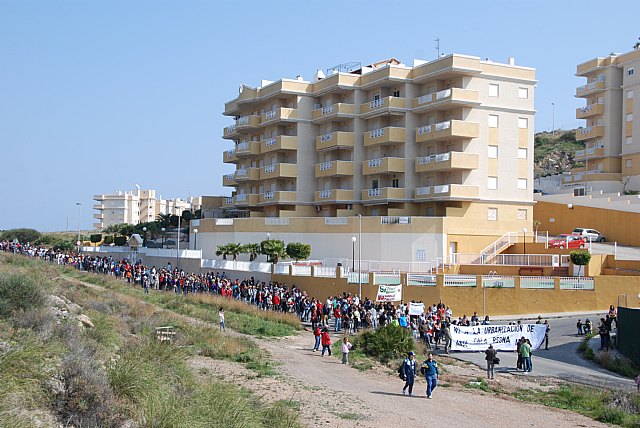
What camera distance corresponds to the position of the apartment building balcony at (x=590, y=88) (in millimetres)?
69125

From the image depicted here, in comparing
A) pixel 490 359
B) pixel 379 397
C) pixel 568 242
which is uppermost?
pixel 568 242

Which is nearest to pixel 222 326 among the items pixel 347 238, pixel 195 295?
pixel 195 295

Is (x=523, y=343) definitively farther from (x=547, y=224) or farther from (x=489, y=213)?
(x=547, y=224)

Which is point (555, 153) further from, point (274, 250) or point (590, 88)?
point (274, 250)

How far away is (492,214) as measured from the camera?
50.1m

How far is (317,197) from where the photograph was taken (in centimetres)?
5766

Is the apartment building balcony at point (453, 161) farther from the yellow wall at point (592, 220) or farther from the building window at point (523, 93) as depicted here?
the yellow wall at point (592, 220)

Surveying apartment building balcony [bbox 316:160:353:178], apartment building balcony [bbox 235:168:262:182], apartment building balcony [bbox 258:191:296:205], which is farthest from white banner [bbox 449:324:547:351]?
apartment building balcony [bbox 235:168:262:182]

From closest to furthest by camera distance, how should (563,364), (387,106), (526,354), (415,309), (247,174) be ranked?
(526,354) < (563,364) < (415,309) < (387,106) < (247,174)

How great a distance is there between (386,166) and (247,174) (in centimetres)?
1702

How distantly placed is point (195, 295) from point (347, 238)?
12658mm

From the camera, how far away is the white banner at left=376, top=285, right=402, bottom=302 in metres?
34.4

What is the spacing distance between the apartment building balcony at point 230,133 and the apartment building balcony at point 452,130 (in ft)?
78.2

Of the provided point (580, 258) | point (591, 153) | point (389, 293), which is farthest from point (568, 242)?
point (591, 153)
